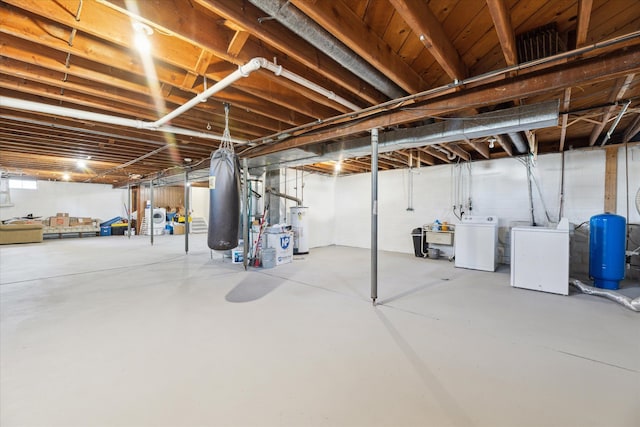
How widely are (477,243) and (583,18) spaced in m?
4.28

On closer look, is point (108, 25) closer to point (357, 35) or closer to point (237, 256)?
point (357, 35)

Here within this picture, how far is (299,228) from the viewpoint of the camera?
6.92 meters

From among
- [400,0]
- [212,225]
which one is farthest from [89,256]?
[400,0]

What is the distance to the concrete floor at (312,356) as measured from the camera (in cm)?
151

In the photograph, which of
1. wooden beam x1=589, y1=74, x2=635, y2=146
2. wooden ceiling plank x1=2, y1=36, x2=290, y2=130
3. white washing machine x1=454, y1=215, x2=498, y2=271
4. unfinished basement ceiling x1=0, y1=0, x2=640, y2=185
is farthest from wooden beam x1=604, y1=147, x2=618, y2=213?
wooden ceiling plank x1=2, y1=36, x2=290, y2=130

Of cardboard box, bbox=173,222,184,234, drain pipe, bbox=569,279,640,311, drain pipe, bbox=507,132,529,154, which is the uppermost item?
drain pipe, bbox=507,132,529,154

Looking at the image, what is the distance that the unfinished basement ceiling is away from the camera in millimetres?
1761

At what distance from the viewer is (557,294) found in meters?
3.68

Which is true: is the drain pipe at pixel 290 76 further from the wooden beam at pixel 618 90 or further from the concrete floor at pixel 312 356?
the wooden beam at pixel 618 90

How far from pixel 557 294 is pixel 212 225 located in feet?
Result: 15.1

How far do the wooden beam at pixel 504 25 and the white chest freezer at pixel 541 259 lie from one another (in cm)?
277

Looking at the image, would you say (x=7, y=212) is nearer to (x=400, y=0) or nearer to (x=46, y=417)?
(x=46, y=417)

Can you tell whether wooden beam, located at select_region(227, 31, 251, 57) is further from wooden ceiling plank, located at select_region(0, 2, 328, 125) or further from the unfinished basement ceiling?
wooden ceiling plank, located at select_region(0, 2, 328, 125)

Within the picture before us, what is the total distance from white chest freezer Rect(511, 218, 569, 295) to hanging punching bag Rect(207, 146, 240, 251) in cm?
404
